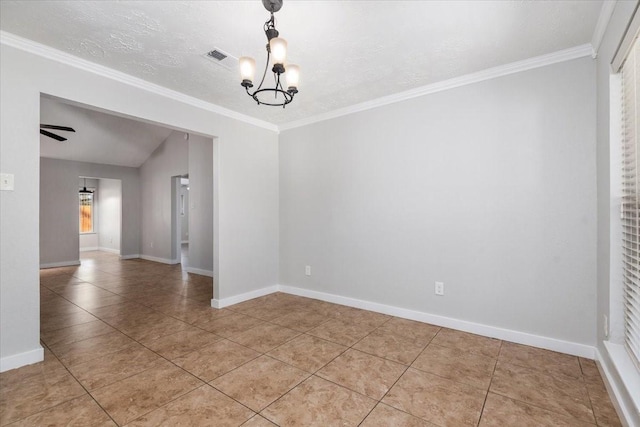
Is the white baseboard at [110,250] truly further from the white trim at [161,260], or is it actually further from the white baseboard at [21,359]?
the white baseboard at [21,359]

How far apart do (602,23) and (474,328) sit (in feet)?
8.76

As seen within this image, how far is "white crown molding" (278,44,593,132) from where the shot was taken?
242 cm

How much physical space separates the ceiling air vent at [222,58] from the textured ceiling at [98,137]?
4.24 metres

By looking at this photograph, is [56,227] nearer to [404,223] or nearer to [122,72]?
[122,72]

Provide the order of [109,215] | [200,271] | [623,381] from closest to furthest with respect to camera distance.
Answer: [623,381] < [200,271] < [109,215]

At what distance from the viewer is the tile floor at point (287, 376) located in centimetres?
174

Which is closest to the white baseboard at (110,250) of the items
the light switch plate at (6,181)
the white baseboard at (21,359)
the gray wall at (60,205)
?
the gray wall at (60,205)

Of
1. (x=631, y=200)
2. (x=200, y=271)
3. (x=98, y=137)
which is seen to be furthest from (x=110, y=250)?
(x=631, y=200)

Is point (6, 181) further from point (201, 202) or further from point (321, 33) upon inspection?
point (201, 202)

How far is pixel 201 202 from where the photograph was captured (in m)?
5.91

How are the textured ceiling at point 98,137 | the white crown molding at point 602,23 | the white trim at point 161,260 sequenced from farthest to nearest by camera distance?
1. the white trim at point 161,260
2. the textured ceiling at point 98,137
3. the white crown molding at point 602,23

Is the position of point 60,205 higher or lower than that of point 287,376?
higher

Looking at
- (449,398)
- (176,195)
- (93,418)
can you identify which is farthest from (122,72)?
(176,195)

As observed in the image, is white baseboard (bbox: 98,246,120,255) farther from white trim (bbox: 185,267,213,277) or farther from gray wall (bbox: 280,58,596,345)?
gray wall (bbox: 280,58,596,345)
